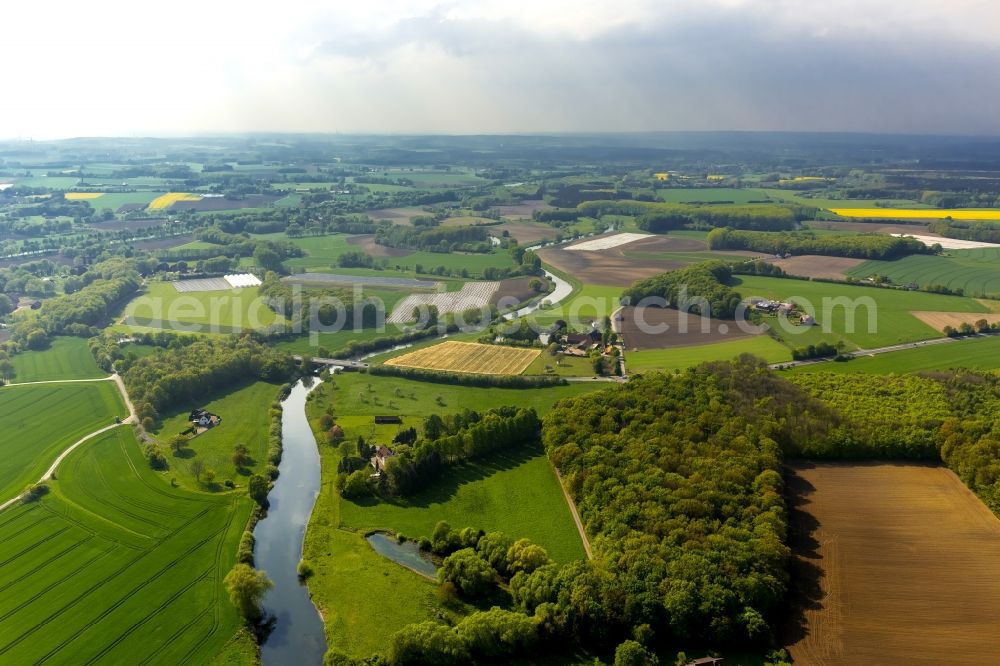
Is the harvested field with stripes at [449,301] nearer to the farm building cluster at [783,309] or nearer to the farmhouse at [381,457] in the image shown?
the farmhouse at [381,457]

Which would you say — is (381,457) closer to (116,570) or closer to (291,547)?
(291,547)

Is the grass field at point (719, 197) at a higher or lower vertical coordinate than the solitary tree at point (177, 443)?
higher

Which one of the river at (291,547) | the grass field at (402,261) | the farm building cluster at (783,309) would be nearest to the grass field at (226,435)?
the river at (291,547)

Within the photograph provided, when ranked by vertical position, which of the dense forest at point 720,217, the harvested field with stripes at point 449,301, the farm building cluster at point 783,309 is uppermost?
the dense forest at point 720,217

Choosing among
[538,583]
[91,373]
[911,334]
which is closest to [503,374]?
[538,583]

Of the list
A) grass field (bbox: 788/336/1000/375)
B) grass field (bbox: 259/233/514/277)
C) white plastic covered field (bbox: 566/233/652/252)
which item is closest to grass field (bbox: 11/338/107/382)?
grass field (bbox: 259/233/514/277)

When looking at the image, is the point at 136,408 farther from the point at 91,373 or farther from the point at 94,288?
the point at 94,288

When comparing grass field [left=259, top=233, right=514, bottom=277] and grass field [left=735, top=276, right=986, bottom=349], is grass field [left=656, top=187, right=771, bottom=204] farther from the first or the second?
grass field [left=735, top=276, right=986, bottom=349]
